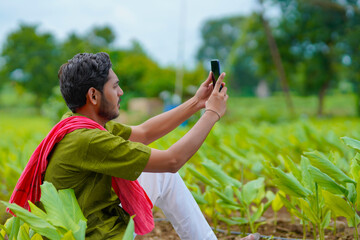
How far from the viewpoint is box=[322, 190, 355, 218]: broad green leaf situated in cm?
170

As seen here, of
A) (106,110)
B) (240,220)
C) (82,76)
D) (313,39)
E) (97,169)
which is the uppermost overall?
(313,39)

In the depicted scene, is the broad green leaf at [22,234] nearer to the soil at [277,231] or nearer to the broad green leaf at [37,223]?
the broad green leaf at [37,223]

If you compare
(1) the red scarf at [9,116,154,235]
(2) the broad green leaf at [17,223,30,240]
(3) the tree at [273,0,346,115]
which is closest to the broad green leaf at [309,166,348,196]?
(1) the red scarf at [9,116,154,235]

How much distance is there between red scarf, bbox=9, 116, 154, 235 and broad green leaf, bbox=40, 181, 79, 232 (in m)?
0.14

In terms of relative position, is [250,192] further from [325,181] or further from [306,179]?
[325,181]

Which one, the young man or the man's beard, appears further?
the man's beard

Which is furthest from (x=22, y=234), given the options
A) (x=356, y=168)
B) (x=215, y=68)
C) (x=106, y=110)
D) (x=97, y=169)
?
(x=356, y=168)

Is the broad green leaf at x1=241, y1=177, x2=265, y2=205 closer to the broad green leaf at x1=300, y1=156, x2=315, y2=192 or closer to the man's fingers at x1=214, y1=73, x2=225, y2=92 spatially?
the broad green leaf at x1=300, y1=156, x2=315, y2=192

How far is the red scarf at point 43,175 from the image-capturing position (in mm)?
1477

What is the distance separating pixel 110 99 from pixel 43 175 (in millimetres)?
353

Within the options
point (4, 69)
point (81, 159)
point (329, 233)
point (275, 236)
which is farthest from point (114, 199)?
point (4, 69)

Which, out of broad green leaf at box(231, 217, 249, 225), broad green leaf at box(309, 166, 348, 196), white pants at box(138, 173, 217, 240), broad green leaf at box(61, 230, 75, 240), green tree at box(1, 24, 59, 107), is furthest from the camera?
green tree at box(1, 24, 59, 107)

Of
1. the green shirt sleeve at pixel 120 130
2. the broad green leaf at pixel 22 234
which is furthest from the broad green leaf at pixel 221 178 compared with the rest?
the broad green leaf at pixel 22 234

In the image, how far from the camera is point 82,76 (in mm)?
1498
